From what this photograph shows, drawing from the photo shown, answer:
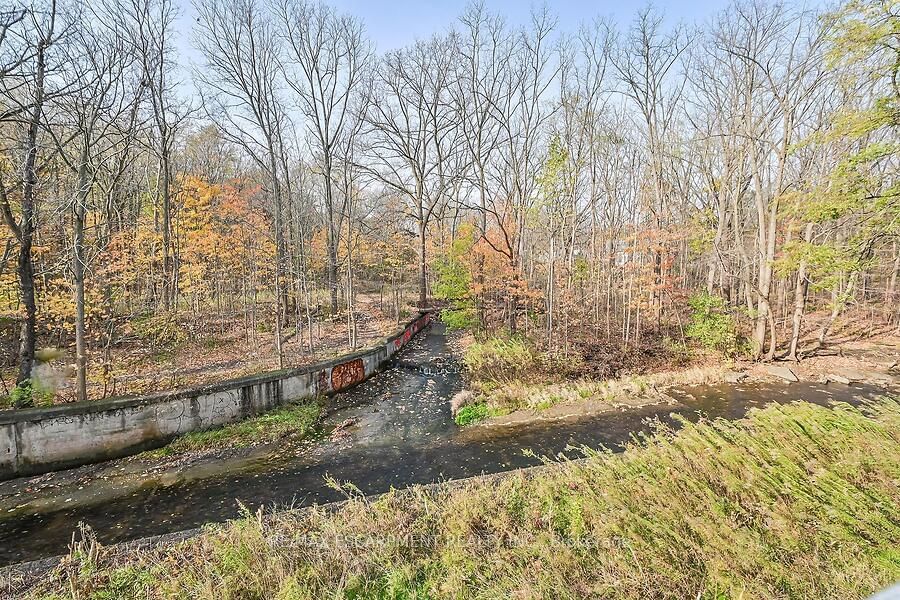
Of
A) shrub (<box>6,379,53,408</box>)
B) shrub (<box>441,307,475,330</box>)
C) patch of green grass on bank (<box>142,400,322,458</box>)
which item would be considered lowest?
patch of green grass on bank (<box>142,400,322,458</box>)

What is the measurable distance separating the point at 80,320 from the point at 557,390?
13.0 metres

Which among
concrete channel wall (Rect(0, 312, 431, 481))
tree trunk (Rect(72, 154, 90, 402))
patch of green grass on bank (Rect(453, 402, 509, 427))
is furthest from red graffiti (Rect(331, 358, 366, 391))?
tree trunk (Rect(72, 154, 90, 402))

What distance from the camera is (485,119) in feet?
55.6

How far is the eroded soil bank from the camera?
550 centimetres

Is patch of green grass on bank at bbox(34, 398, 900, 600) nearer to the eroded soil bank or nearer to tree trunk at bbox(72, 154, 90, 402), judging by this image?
the eroded soil bank

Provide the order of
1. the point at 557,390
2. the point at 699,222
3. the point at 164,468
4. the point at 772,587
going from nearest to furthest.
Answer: the point at 772,587
the point at 164,468
the point at 557,390
the point at 699,222

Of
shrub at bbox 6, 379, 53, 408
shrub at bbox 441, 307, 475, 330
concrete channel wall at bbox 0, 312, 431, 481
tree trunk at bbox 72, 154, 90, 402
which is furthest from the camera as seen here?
shrub at bbox 441, 307, 475, 330

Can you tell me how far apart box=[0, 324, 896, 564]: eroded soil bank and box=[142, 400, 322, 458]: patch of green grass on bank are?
0.39 meters

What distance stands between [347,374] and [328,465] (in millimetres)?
5146

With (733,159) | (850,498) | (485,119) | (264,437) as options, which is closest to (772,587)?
(850,498)

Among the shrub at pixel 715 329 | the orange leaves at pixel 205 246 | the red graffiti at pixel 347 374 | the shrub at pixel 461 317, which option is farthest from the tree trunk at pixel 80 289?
the shrub at pixel 715 329

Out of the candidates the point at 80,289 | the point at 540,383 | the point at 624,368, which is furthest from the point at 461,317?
the point at 80,289

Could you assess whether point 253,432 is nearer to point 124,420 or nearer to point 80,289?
point 124,420

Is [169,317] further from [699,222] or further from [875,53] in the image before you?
[699,222]
